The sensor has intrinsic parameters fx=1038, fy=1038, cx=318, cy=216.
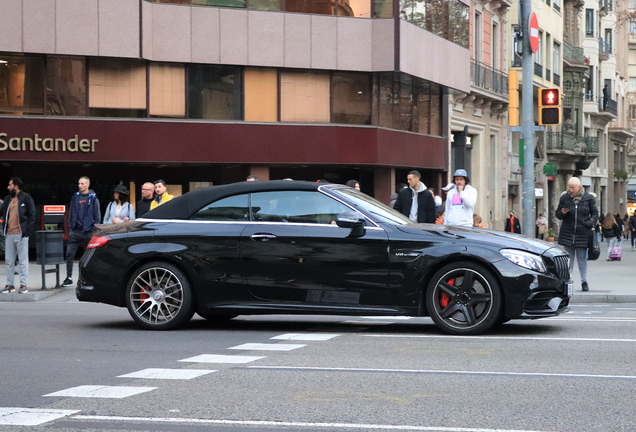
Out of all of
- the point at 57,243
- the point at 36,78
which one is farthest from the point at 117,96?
the point at 57,243

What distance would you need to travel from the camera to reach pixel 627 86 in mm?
74750

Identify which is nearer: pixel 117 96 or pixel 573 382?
pixel 573 382

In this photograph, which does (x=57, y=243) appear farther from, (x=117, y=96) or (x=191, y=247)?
(x=117, y=96)

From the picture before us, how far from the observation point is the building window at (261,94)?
91.7 feet

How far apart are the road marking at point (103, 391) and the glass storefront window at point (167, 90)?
2018 cm

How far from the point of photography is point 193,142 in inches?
1069

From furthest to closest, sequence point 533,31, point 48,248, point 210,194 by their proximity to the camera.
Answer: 1. point 533,31
2. point 48,248
3. point 210,194

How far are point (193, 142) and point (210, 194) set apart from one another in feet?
54.3

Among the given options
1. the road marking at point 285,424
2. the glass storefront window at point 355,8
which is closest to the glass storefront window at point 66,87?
the glass storefront window at point 355,8

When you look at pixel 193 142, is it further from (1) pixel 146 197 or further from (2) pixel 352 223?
(2) pixel 352 223

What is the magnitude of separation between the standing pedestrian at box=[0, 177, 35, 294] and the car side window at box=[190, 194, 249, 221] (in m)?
6.71

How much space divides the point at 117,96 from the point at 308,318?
51.3 feet

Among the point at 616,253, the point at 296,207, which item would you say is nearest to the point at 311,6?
the point at 616,253

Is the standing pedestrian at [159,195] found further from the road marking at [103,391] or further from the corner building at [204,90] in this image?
the corner building at [204,90]
